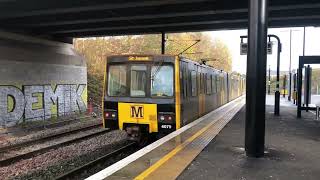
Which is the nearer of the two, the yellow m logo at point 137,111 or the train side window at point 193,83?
the yellow m logo at point 137,111

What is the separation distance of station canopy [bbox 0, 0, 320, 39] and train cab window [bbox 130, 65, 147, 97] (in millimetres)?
3171

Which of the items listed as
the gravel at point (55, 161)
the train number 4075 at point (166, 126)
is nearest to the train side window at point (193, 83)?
the train number 4075 at point (166, 126)

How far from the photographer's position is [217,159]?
7.43 meters

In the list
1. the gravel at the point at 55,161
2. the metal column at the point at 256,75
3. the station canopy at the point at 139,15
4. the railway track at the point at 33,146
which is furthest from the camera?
the station canopy at the point at 139,15

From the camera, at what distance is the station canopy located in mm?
14242

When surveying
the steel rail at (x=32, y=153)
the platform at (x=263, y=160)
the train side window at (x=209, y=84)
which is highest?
the train side window at (x=209, y=84)

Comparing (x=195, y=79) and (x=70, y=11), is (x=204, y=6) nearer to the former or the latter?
(x=195, y=79)

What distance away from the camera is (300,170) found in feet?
21.6

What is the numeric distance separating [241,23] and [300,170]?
45.4 ft

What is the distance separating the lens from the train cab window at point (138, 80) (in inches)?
461

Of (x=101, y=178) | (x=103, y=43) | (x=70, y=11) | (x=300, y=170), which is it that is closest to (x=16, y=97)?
(x=70, y=11)

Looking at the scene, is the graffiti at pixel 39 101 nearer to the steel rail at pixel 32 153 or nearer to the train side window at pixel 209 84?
the steel rail at pixel 32 153

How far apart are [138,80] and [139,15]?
575 cm

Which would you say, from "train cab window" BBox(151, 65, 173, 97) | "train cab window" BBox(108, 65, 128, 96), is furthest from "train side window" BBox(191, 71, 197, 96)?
"train cab window" BBox(108, 65, 128, 96)
